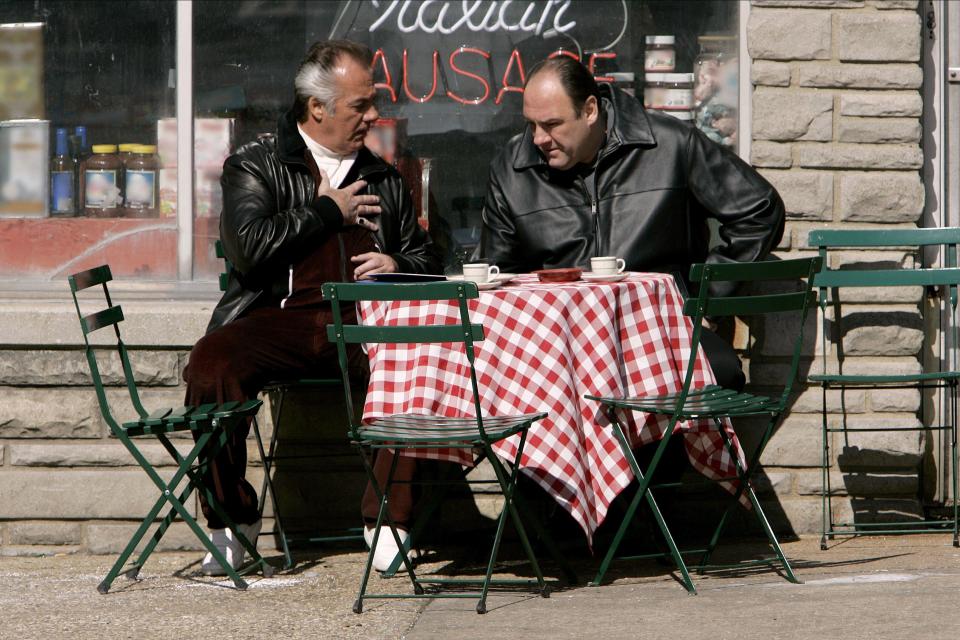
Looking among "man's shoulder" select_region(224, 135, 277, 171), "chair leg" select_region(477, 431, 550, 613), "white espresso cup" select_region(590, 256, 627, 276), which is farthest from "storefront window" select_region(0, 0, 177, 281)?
"chair leg" select_region(477, 431, 550, 613)

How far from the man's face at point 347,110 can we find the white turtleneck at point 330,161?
30 mm

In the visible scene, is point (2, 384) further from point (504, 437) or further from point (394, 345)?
point (504, 437)

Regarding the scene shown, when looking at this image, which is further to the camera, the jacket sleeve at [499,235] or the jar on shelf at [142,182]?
the jar on shelf at [142,182]

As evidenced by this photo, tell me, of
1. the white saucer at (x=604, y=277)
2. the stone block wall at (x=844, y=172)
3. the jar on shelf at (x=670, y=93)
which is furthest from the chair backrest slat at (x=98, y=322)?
the stone block wall at (x=844, y=172)

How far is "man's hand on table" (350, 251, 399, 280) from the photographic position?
5875 mm

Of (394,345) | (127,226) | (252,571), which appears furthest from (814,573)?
(127,226)

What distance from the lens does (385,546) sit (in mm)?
5500

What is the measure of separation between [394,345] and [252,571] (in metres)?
1.11

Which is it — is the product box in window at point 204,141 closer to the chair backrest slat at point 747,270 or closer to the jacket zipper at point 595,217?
the jacket zipper at point 595,217

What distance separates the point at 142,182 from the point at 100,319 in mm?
1337

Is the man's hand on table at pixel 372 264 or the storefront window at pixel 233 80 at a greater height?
the storefront window at pixel 233 80

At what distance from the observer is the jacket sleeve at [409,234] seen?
617cm

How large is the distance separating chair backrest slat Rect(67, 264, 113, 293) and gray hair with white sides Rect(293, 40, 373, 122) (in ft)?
3.60

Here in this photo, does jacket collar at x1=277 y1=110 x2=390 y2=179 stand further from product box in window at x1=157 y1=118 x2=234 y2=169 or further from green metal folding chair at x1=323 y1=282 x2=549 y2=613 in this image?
green metal folding chair at x1=323 y1=282 x2=549 y2=613
